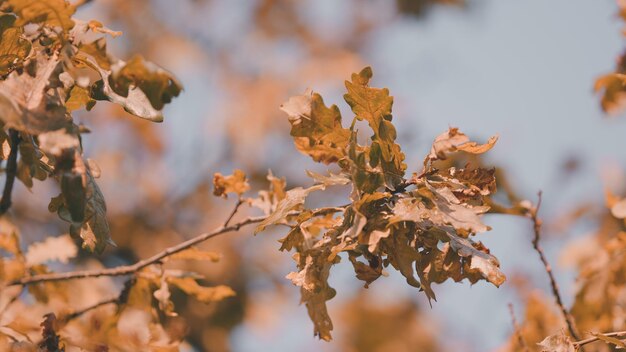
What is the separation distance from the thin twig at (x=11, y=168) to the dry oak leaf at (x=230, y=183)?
383 mm

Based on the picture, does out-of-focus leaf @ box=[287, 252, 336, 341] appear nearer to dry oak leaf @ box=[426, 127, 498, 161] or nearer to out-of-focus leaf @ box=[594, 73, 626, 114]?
dry oak leaf @ box=[426, 127, 498, 161]

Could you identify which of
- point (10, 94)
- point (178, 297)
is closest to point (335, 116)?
point (10, 94)

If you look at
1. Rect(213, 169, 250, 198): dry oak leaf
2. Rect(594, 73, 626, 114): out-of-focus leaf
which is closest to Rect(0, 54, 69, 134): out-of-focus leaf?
Rect(213, 169, 250, 198): dry oak leaf

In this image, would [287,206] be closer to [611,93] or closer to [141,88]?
[141,88]

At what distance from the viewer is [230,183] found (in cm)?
145

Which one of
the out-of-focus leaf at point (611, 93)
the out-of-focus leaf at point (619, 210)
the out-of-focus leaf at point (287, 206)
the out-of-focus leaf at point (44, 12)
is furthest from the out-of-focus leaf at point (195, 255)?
the out-of-focus leaf at point (611, 93)

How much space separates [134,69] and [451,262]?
20.4 inches

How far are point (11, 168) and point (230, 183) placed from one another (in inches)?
17.0

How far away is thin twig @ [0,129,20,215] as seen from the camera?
3.59 feet

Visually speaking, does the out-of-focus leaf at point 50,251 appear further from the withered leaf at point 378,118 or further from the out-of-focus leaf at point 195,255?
the withered leaf at point 378,118

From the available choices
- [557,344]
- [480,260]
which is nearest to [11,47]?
[480,260]

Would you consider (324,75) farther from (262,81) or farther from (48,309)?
(48,309)

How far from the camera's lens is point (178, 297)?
4.83 metres

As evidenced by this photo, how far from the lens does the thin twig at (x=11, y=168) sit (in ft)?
3.59
